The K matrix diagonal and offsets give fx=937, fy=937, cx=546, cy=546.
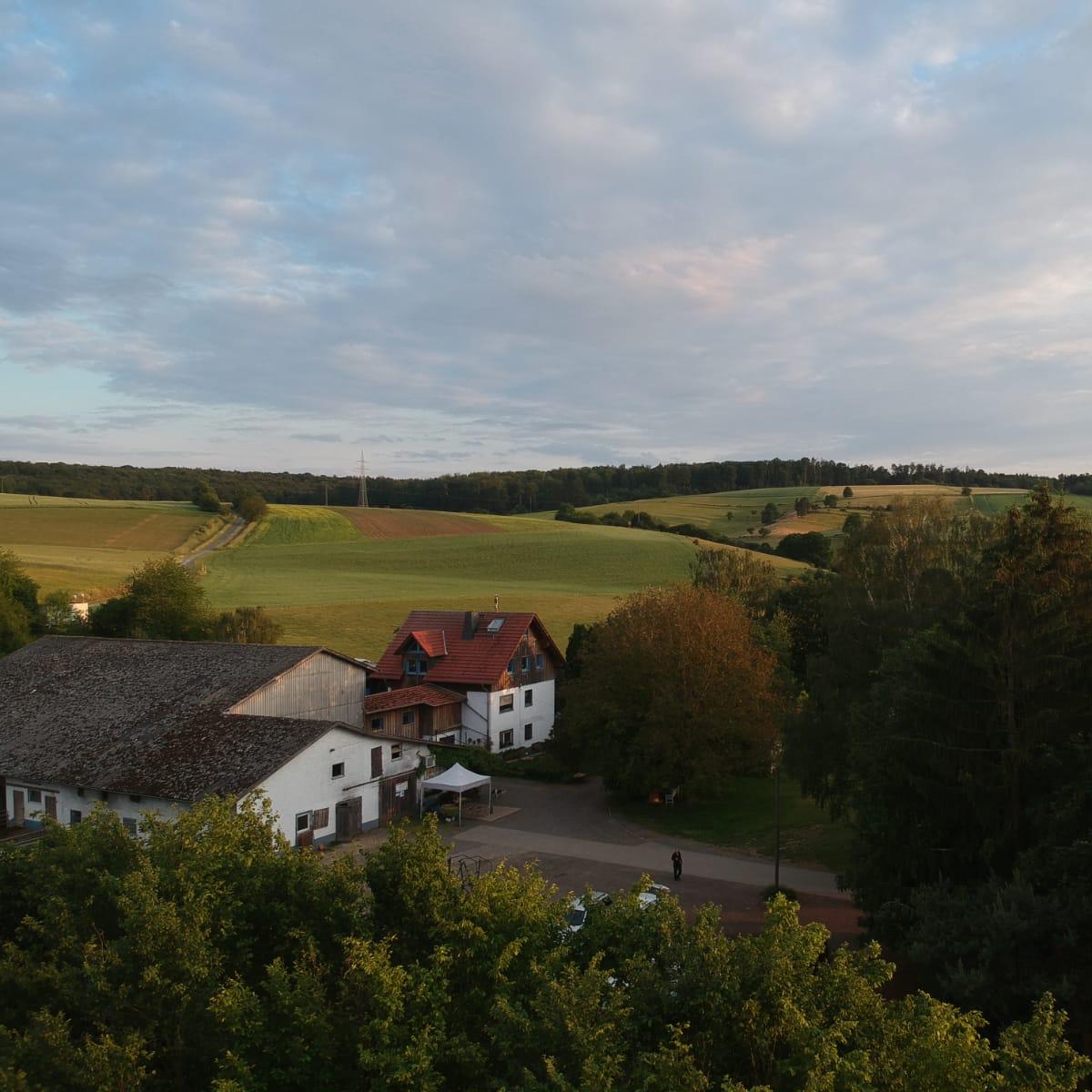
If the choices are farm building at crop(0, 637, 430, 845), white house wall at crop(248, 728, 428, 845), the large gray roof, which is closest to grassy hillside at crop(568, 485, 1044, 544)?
farm building at crop(0, 637, 430, 845)

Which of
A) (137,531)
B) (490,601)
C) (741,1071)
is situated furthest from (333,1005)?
(137,531)

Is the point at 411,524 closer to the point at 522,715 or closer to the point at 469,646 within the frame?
the point at 469,646

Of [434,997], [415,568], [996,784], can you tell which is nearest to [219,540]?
[415,568]

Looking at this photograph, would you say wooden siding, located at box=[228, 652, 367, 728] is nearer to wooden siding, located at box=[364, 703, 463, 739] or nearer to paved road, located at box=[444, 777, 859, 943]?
wooden siding, located at box=[364, 703, 463, 739]

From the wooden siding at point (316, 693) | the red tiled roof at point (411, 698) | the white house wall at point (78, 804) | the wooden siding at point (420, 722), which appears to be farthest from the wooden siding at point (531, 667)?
the white house wall at point (78, 804)

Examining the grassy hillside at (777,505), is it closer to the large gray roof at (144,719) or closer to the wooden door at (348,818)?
the large gray roof at (144,719)
